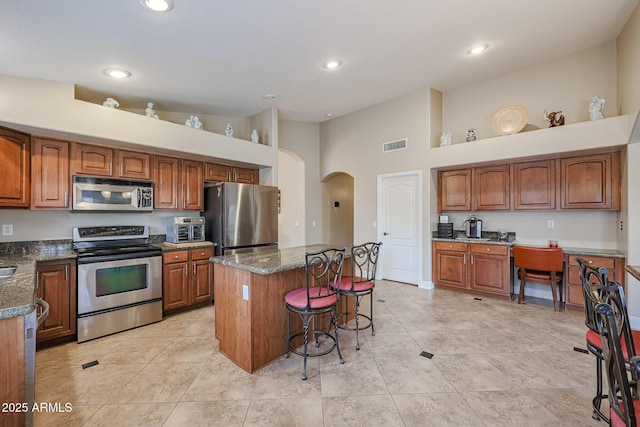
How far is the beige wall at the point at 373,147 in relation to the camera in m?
4.83

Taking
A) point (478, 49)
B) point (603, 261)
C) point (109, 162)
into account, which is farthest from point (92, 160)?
point (603, 261)

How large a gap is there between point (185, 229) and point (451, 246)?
4.08 metres

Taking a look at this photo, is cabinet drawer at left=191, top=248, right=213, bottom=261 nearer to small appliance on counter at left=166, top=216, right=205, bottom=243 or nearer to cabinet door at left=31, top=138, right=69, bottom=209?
small appliance on counter at left=166, top=216, right=205, bottom=243

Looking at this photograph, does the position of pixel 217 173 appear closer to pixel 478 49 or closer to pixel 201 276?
pixel 201 276

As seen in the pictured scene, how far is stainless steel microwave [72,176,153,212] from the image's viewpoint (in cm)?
329

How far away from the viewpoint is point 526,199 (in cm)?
416

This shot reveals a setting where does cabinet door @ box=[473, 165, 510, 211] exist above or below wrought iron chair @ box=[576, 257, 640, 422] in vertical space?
above

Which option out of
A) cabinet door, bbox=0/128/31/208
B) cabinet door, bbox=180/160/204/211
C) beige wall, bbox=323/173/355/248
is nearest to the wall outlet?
cabinet door, bbox=0/128/31/208

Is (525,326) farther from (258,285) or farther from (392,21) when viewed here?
(392,21)

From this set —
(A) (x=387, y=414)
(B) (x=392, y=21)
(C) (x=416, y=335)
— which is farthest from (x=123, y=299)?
(B) (x=392, y=21)

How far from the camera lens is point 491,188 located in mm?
4457

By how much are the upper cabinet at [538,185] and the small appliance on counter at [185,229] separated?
12.9 ft

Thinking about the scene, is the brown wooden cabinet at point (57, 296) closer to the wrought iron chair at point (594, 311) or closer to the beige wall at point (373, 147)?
the wrought iron chair at point (594, 311)

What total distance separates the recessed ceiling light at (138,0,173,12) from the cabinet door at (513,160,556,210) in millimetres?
4626
